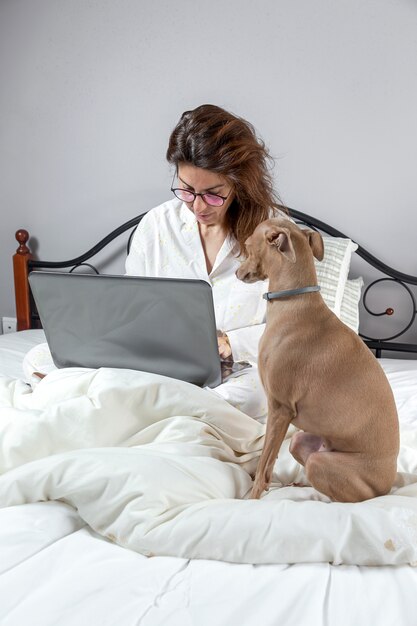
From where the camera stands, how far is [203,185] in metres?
2.00

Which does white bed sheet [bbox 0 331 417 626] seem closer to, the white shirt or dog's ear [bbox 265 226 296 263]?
dog's ear [bbox 265 226 296 263]

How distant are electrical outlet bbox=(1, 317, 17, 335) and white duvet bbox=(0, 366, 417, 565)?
6.65ft

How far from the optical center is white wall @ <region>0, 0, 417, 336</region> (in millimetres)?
2746

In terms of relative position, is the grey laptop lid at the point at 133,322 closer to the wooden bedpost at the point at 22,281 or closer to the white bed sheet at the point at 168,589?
the white bed sheet at the point at 168,589

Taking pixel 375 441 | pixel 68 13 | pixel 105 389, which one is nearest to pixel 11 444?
pixel 105 389

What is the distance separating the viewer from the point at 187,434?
4.69 ft

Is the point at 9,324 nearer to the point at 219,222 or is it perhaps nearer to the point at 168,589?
the point at 219,222

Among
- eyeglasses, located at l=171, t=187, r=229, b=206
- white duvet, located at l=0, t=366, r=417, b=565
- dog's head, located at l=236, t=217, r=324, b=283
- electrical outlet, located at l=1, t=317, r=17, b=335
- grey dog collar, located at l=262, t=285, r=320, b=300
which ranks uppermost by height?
eyeglasses, located at l=171, t=187, r=229, b=206

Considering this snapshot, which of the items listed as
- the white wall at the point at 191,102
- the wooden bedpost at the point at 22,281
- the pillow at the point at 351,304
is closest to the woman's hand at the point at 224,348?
the pillow at the point at 351,304

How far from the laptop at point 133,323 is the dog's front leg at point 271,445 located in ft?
0.79

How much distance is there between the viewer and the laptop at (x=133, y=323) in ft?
4.90

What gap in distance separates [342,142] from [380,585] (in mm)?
2138

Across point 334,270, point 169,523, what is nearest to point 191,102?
point 334,270

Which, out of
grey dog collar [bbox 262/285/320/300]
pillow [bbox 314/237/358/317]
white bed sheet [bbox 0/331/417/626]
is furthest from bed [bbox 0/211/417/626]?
pillow [bbox 314/237/358/317]
